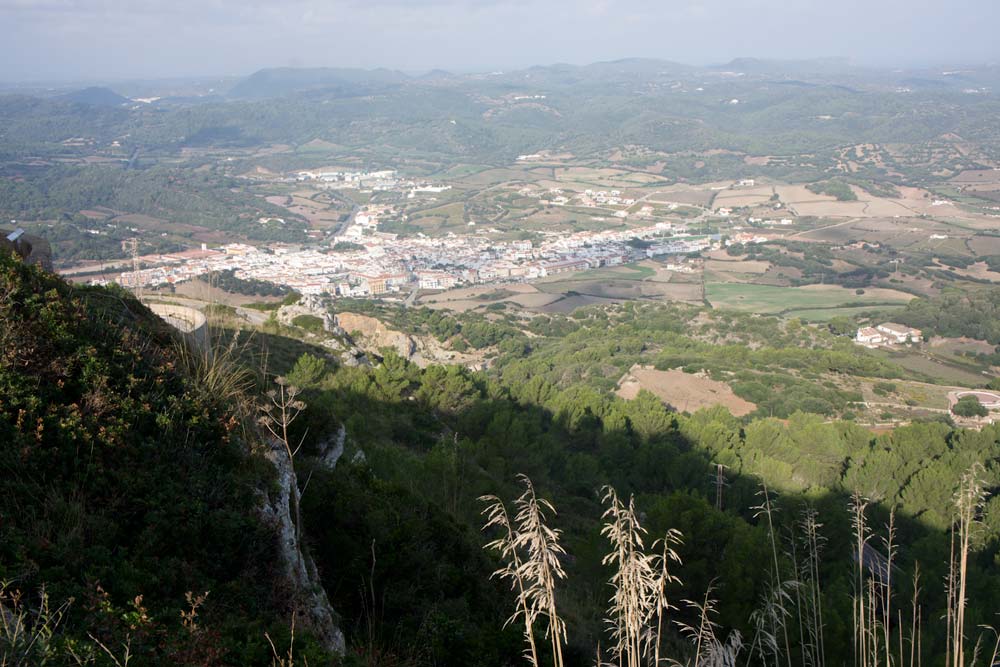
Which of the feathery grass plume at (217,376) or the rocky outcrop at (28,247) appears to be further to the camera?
the rocky outcrop at (28,247)

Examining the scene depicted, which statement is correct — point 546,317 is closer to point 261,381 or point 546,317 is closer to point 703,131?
point 261,381

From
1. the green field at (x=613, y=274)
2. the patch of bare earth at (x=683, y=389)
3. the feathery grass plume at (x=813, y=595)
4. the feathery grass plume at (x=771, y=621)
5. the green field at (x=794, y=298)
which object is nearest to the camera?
the feathery grass plume at (x=771, y=621)

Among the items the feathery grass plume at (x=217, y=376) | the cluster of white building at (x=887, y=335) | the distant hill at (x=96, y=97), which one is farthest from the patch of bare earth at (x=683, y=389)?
the distant hill at (x=96, y=97)

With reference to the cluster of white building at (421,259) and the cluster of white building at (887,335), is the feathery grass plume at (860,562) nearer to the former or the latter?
the cluster of white building at (887,335)

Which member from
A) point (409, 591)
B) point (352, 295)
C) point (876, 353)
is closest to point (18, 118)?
point (352, 295)

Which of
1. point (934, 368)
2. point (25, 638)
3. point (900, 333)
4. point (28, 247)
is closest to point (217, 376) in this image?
point (25, 638)
